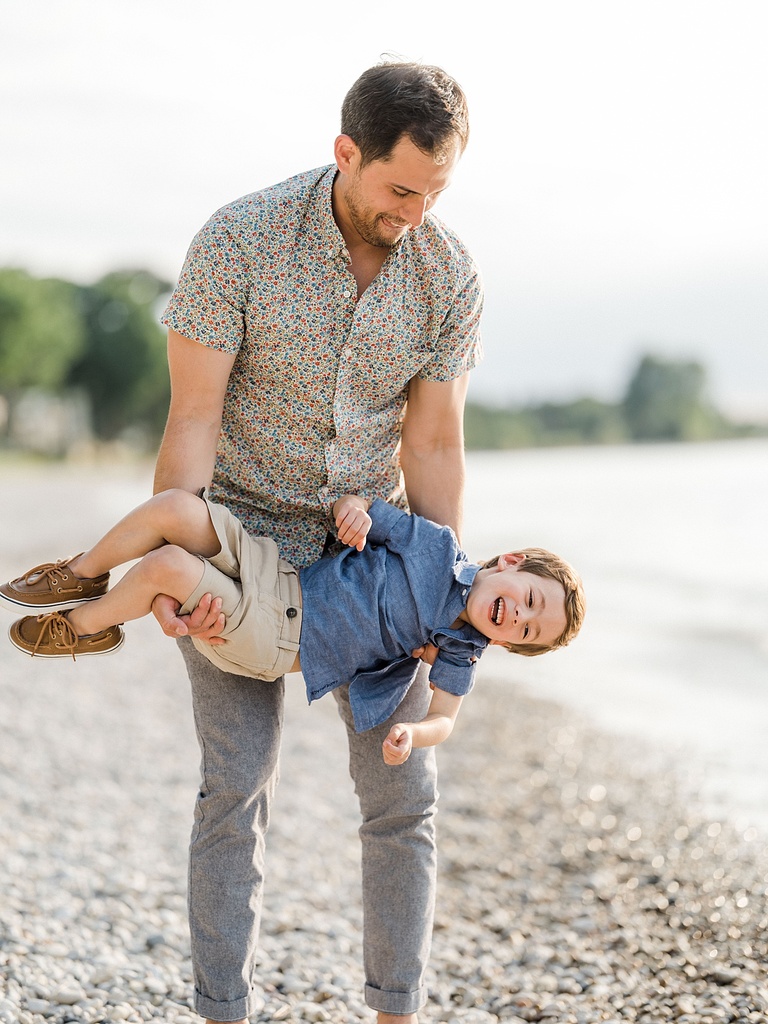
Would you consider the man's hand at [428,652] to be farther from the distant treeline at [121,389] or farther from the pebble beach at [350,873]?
the distant treeline at [121,389]

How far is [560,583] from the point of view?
113 inches

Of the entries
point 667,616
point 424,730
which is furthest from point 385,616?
point 667,616

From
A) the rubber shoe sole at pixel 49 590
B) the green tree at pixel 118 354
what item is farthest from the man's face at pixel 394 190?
the green tree at pixel 118 354

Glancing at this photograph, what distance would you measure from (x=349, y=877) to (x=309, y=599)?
254 centimetres

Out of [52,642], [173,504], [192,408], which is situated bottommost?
[52,642]

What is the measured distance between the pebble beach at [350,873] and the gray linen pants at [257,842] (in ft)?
2.32

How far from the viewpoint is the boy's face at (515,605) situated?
2703mm

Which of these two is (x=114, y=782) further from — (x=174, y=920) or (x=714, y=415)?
(x=714, y=415)

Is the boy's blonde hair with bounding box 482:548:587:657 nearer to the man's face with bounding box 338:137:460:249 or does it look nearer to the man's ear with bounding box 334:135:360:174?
the man's face with bounding box 338:137:460:249

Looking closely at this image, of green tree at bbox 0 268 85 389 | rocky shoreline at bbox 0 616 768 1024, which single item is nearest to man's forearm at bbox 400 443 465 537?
rocky shoreline at bbox 0 616 768 1024

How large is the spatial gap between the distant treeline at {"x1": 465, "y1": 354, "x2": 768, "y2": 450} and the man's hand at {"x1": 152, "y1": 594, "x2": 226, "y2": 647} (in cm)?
3980

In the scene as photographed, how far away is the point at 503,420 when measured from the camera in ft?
149

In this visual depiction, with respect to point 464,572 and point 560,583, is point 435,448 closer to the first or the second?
point 464,572

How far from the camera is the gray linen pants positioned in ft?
8.48
